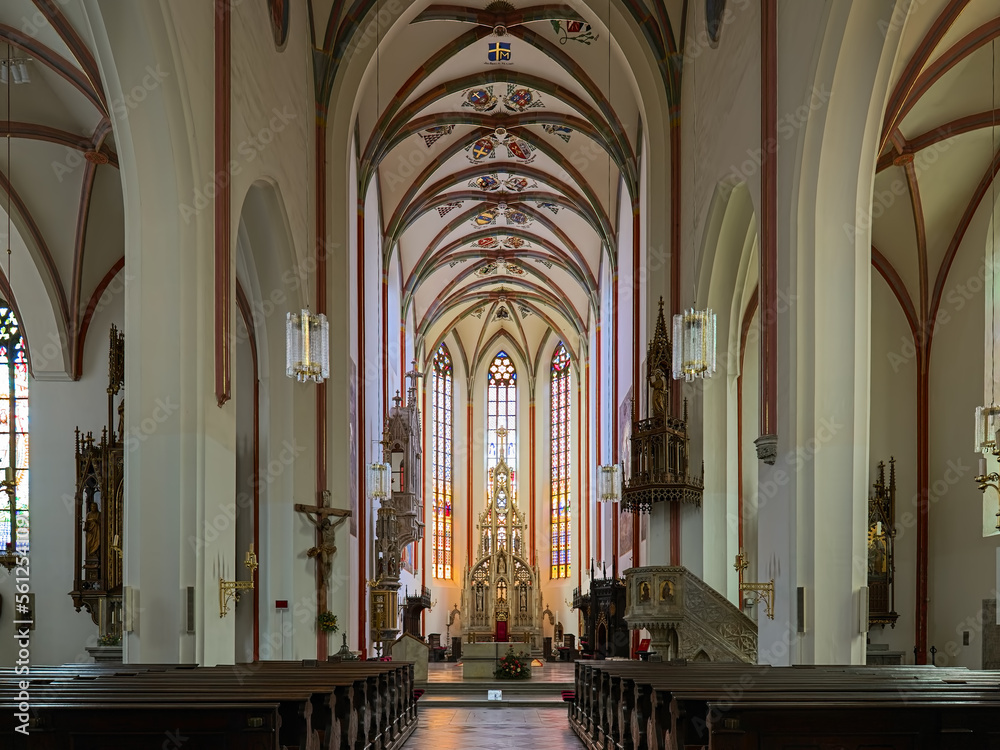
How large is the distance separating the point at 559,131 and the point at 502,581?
16.9 meters

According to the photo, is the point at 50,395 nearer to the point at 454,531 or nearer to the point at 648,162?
the point at 648,162

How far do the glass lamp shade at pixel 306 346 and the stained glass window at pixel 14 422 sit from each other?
7.46m

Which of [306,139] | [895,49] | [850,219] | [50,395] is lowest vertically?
[50,395]

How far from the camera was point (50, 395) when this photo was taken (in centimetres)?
1742

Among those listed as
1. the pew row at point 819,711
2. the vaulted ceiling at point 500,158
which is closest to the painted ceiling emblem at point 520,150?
the vaulted ceiling at point 500,158

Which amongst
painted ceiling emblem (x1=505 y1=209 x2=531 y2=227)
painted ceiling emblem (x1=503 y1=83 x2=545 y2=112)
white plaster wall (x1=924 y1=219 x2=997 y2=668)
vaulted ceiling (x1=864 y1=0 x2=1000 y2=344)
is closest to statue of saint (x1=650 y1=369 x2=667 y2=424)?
vaulted ceiling (x1=864 y1=0 x2=1000 y2=344)

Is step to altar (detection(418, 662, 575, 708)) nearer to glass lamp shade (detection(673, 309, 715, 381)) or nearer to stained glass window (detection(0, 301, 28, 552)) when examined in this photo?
glass lamp shade (detection(673, 309, 715, 381))

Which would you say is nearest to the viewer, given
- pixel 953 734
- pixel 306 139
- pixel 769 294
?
pixel 953 734

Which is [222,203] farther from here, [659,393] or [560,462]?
[560,462]

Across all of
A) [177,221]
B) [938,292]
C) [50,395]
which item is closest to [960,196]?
[938,292]

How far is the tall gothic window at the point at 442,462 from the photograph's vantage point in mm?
37125

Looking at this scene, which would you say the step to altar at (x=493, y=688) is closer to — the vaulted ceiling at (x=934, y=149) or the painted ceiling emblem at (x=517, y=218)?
the vaulted ceiling at (x=934, y=149)

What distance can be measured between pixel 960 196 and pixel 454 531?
947 inches

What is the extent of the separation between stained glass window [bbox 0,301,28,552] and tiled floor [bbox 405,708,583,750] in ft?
23.6
